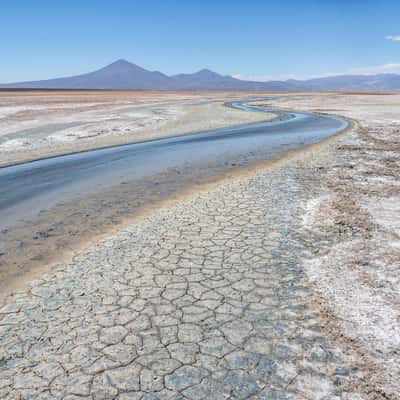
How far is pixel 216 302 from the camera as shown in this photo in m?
5.92

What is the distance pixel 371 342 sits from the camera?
16.0 feet

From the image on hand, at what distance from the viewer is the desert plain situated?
438cm

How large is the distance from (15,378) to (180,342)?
6.33 feet

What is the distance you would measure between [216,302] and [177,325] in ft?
2.60

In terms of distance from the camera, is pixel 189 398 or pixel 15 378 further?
pixel 15 378

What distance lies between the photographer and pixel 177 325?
5383mm

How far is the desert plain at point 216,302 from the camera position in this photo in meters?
4.38

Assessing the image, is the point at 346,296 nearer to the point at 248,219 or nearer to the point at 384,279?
the point at 384,279

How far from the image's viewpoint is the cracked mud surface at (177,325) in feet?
14.2

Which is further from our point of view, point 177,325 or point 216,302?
point 216,302

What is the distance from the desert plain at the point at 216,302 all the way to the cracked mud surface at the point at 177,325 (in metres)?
0.02

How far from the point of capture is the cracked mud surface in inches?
170

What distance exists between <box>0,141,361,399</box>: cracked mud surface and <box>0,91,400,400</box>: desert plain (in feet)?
0.06

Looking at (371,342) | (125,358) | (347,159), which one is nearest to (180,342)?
(125,358)
